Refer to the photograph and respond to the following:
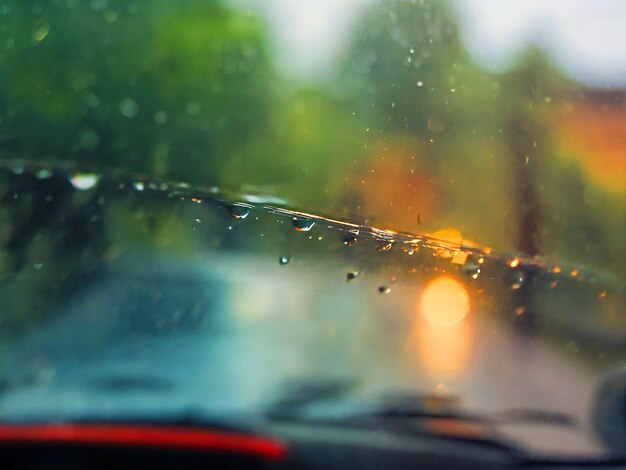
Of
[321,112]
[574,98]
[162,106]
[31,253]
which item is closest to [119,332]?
[31,253]

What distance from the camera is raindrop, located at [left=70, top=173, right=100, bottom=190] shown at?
3.85 m

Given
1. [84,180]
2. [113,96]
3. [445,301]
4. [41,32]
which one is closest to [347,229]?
[445,301]

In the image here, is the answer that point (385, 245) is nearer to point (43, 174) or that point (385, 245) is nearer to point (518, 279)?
point (518, 279)

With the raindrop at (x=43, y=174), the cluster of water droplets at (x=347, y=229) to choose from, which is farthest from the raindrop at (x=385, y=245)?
the raindrop at (x=43, y=174)

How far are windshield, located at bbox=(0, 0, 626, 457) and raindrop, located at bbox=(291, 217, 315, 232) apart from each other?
→ 0.04 feet

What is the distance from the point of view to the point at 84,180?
387 centimetres

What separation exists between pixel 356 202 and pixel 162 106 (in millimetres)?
1419

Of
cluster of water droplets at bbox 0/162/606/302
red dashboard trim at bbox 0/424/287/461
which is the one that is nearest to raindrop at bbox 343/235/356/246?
cluster of water droplets at bbox 0/162/606/302

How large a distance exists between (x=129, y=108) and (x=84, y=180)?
0.55 metres

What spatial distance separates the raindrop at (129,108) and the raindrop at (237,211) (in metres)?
0.86

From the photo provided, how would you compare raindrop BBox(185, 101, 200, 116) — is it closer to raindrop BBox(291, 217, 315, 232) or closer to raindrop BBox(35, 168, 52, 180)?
raindrop BBox(35, 168, 52, 180)

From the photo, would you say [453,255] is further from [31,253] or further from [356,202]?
[31,253]

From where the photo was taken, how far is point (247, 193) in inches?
163

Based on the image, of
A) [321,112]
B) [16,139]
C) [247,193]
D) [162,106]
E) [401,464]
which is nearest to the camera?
[401,464]
